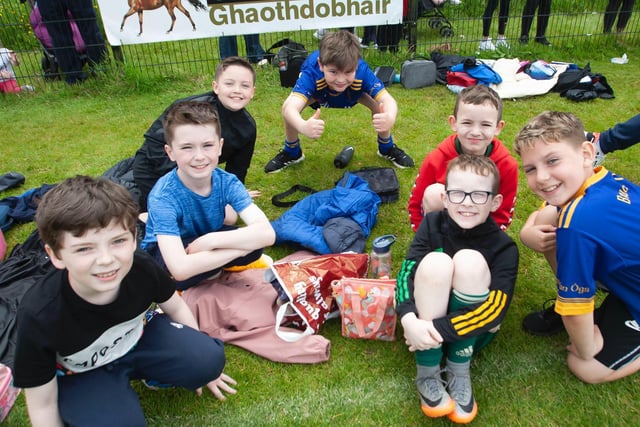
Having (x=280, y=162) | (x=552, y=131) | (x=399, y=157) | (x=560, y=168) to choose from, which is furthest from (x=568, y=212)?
(x=280, y=162)

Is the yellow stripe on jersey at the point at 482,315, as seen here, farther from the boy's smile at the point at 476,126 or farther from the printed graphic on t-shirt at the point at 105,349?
the printed graphic on t-shirt at the point at 105,349

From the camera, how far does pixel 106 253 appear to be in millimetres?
1771

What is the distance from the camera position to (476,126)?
9.36ft

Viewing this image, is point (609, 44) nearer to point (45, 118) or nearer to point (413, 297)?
point (413, 297)

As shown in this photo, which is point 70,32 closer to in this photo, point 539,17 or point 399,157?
point 399,157

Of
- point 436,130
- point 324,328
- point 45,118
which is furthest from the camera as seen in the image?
point 45,118

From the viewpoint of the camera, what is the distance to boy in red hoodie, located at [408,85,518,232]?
2.83 metres

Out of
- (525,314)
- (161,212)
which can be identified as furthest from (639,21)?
(161,212)

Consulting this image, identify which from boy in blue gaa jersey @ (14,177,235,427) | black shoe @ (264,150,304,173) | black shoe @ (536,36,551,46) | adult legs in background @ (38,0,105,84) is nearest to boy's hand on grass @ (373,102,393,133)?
black shoe @ (264,150,304,173)

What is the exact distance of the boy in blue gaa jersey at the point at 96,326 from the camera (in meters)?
1.75

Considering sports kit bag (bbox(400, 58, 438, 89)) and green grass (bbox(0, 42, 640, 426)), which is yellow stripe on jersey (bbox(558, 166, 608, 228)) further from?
sports kit bag (bbox(400, 58, 438, 89))

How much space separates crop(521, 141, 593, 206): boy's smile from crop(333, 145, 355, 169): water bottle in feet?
8.38

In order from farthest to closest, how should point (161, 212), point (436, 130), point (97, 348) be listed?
point (436, 130) → point (161, 212) → point (97, 348)

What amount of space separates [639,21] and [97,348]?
33.2ft
